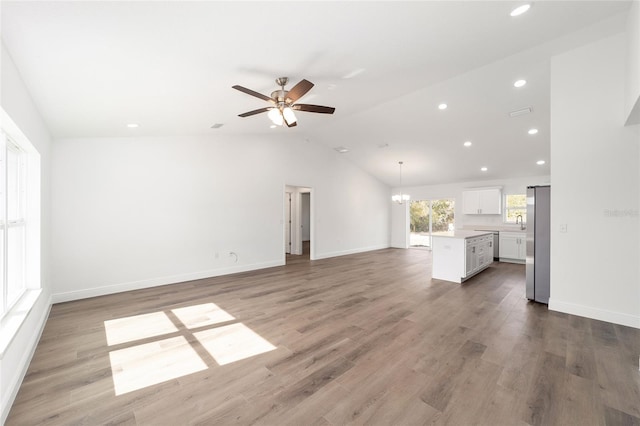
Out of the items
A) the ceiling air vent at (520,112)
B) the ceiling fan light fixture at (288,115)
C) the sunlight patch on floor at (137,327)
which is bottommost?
the sunlight patch on floor at (137,327)

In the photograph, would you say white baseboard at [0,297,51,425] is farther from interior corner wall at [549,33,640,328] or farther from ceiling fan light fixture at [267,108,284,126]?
interior corner wall at [549,33,640,328]

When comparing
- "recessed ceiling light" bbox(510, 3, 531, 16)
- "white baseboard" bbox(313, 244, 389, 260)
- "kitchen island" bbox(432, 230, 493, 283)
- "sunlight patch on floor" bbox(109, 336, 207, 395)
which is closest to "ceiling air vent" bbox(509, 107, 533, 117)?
"kitchen island" bbox(432, 230, 493, 283)

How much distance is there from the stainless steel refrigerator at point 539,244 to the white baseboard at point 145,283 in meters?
5.23

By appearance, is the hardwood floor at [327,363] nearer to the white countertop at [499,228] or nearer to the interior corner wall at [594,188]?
the interior corner wall at [594,188]

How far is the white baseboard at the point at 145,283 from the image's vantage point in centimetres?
419

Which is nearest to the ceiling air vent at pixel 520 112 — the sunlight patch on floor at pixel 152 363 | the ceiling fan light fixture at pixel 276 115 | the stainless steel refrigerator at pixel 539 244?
the stainless steel refrigerator at pixel 539 244

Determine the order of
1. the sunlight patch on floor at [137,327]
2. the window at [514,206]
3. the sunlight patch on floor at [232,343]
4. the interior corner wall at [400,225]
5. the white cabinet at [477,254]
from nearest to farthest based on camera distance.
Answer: the sunlight patch on floor at [232,343] → the sunlight patch on floor at [137,327] → the white cabinet at [477,254] → the window at [514,206] → the interior corner wall at [400,225]

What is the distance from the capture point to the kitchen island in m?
5.18

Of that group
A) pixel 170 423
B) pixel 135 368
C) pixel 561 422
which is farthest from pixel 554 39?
pixel 135 368

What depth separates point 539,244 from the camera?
13.6 ft

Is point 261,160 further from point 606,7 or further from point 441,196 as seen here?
point 441,196

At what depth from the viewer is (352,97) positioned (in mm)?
4383

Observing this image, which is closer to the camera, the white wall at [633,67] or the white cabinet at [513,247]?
the white wall at [633,67]

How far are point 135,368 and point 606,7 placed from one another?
18.3 ft
